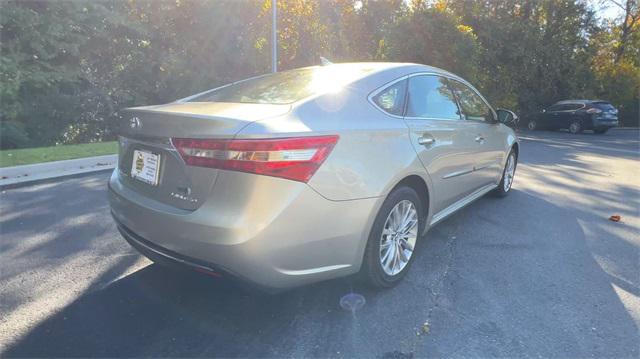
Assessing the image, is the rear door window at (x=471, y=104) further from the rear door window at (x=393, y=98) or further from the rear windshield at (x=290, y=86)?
the rear windshield at (x=290, y=86)

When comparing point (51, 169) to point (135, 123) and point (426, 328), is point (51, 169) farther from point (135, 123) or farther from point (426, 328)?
point (426, 328)

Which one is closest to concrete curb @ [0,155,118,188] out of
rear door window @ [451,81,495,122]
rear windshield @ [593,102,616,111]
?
rear door window @ [451,81,495,122]

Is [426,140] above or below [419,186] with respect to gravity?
above

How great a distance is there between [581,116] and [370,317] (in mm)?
19841

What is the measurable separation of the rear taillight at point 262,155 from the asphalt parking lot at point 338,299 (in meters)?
1.01

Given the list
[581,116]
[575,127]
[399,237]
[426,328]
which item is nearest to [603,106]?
[581,116]

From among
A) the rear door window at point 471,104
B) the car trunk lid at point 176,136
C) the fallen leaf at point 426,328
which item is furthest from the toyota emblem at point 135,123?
the rear door window at point 471,104

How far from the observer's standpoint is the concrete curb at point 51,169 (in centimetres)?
606

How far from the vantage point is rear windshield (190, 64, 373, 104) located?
9.27 feet

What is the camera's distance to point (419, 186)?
3.21 m

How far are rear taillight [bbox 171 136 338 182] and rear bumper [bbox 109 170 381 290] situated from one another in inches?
2.1

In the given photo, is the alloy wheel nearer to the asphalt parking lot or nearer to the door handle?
the asphalt parking lot

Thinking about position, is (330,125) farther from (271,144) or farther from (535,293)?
(535,293)

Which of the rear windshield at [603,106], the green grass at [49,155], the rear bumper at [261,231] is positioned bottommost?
the green grass at [49,155]
